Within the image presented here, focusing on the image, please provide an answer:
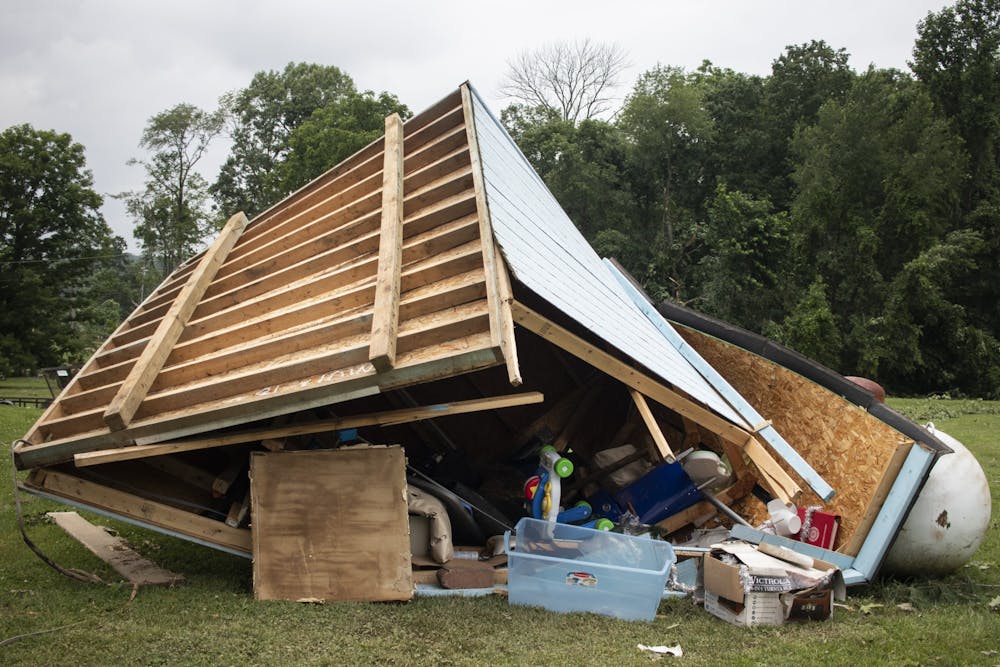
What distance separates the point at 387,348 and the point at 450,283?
0.99 metres

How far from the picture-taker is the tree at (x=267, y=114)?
2205 inches

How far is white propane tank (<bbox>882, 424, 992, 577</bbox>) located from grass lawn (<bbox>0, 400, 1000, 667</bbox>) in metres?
0.17

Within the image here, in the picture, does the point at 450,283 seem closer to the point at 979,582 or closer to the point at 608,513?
the point at 608,513

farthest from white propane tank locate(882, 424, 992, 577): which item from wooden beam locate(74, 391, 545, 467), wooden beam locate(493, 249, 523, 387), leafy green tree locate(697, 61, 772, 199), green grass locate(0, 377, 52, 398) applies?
leafy green tree locate(697, 61, 772, 199)

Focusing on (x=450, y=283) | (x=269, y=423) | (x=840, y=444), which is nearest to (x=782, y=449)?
(x=840, y=444)

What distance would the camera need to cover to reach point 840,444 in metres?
6.64

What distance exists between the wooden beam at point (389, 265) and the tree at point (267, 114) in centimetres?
5061

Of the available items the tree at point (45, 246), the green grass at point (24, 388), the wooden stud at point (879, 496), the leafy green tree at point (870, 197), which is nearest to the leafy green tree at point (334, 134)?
the tree at point (45, 246)

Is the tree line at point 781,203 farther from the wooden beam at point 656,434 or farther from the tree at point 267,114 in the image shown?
the wooden beam at point 656,434

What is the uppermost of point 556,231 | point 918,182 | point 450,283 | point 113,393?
point 918,182

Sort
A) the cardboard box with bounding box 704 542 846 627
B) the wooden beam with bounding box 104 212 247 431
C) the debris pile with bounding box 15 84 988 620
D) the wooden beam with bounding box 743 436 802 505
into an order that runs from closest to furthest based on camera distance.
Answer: the cardboard box with bounding box 704 542 846 627
the debris pile with bounding box 15 84 988 620
the wooden beam with bounding box 104 212 247 431
the wooden beam with bounding box 743 436 802 505

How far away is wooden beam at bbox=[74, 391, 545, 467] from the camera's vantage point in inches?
201

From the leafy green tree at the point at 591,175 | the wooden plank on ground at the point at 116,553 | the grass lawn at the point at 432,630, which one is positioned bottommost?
the wooden plank on ground at the point at 116,553

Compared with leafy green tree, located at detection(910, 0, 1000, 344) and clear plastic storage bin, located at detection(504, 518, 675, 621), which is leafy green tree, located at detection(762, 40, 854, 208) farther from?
clear plastic storage bin, located at detection(504, 518, 675, 621)
